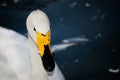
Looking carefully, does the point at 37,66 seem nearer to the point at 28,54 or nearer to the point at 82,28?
the point at 28,54

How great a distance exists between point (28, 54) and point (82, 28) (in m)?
1.29

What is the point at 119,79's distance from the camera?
9.07 feet

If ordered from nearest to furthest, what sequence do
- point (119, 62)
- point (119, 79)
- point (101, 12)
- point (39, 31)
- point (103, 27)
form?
point (39, 31) → point (119, 79) → point (119, 62) → point (103, 27) → point (101, 12)

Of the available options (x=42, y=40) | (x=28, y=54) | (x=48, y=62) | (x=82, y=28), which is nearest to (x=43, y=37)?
(x=42, y=40)

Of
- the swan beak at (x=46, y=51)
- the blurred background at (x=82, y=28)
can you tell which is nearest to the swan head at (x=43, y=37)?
the swan beak at (x=46, y=51)

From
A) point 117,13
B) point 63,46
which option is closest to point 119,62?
point 63,46

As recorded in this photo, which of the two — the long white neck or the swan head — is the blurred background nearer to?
the long white neck

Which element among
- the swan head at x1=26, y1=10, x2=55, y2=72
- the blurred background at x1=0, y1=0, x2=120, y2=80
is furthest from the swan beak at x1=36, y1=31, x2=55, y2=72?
the blurred background at x1=0, y1=0, x2=120, y2=80

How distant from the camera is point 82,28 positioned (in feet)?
11.4

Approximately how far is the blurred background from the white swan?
0.60 metres

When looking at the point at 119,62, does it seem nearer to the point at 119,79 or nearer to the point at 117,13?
the point at 119,79

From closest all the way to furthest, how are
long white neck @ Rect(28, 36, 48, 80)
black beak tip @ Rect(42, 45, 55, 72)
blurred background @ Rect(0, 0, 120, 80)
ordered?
black beak tip @ Rect(42, 45, 55, 72) → long white neck @ Rect(28, 36, 48, 80) → blurred background @ Rect(0, 0, 120, 80)

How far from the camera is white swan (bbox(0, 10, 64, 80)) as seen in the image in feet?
6.79

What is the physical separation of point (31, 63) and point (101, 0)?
1.89m
